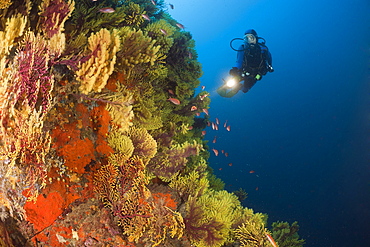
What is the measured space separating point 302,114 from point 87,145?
83802 mm

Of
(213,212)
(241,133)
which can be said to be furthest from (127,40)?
(241,133)

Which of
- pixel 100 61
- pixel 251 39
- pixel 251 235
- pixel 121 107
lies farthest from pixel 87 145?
pixel 251 39

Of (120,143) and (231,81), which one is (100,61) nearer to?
(120,143)

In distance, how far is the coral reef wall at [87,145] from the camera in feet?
7.68

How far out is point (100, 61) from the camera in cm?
221

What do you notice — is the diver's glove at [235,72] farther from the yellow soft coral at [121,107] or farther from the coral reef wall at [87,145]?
the yellow soft coral at [121,107]

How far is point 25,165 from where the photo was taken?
7.97 feet

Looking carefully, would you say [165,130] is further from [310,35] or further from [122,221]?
[310,35]

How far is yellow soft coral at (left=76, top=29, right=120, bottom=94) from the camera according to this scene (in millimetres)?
2209

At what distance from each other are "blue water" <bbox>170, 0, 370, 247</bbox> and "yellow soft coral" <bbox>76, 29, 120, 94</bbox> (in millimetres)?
13163

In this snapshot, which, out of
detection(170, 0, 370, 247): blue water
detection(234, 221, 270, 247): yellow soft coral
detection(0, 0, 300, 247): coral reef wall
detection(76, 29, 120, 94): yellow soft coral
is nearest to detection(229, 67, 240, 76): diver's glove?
detection(0, 0, 300, 247): coral reef wall

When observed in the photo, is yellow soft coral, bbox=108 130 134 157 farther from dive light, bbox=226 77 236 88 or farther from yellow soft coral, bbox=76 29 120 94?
dive light, bbox=226 77 236 88

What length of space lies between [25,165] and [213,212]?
2.77 meters

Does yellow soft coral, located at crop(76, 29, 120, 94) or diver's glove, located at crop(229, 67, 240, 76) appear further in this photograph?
diver's glove, located at crop(229, 67, 240, 76)
